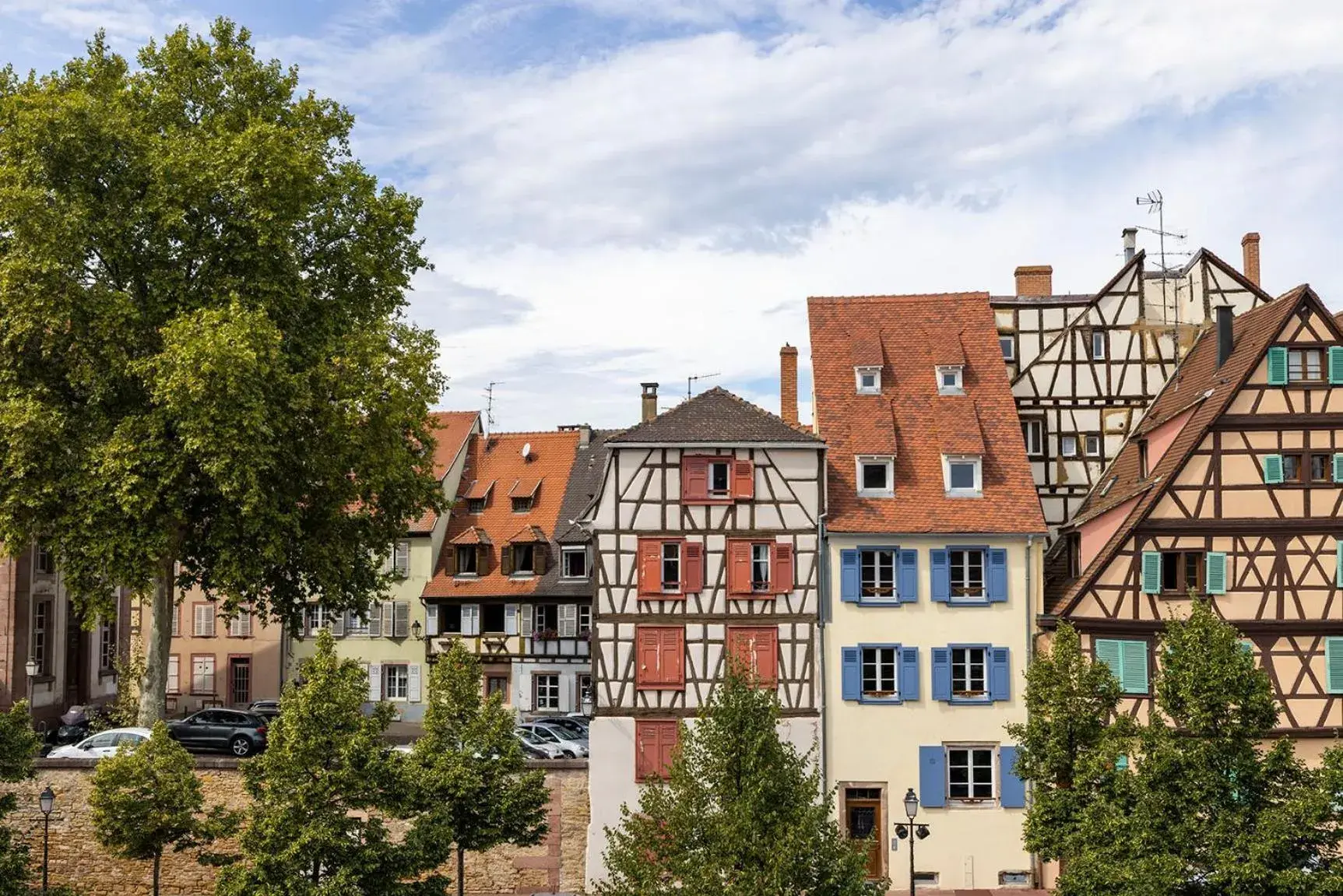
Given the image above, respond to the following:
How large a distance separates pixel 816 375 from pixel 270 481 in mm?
13433

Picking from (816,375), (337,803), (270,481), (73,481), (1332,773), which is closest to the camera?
(1332,773)

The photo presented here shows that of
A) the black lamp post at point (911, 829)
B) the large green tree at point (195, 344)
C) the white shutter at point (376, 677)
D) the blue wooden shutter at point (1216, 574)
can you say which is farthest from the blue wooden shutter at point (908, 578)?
the white shutter at point (376, 677)

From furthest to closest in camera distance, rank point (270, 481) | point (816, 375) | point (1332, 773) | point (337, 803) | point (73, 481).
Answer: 1. point (816, 375)
2. point (270, 481)
3. point (73, 481)
4. point (337, 803)
5. point (1332, 773)

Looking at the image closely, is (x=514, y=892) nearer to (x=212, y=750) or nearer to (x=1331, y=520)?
(x=212, y=750)

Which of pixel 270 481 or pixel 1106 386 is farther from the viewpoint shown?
pixel 1106 386

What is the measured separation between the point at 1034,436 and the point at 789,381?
6.85m

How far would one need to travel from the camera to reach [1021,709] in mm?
29453

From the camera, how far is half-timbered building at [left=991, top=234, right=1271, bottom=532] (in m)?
33.4

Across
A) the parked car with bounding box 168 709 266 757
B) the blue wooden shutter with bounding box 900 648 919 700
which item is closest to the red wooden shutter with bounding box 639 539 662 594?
the blue wooden shutter with bounding box 900 648 919 700

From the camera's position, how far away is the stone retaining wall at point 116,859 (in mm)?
27688

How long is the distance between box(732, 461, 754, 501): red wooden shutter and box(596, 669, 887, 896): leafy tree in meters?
9.81

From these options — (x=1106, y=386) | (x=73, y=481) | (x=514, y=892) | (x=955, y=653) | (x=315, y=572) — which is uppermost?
(x=1106, y=386)

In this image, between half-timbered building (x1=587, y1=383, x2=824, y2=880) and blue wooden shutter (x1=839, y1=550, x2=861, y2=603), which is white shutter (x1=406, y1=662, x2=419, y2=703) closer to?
half-timbered building (x1=587, y1=383, x2=824, y2=880)

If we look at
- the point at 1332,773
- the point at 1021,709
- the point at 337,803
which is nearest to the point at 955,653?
the point at 1021,709
